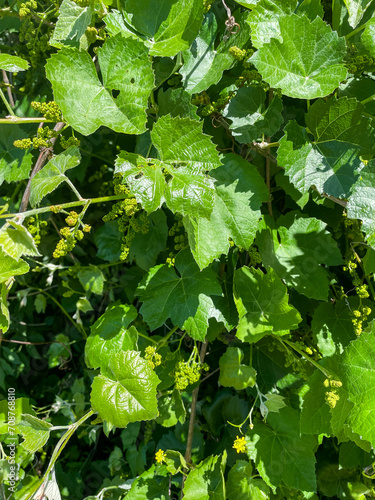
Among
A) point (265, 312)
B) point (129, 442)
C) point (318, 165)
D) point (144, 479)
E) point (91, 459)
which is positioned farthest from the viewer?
point (91, 459)

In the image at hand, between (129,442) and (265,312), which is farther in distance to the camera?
(129,442)

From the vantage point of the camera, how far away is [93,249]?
2270mm

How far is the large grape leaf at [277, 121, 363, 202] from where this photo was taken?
128 cm

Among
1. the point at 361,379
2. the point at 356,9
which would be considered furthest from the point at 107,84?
the point at 361,379

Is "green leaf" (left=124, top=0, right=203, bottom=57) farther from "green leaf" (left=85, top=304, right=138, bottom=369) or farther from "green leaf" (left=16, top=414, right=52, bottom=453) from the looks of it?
"green leaf" (left=16, top=414, right=52, bottom=453)

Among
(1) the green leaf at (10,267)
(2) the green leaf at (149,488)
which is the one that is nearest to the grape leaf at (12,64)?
(1) the green leaf at (10,267)

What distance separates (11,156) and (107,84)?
2.46 feet

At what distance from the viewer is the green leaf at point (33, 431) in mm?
1507

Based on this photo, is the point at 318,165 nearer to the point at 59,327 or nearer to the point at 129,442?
the point at 129,442

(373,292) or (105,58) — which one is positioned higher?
(105,58)

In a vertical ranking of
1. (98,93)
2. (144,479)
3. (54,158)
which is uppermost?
(98,93)

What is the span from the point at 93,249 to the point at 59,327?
27.2 inches

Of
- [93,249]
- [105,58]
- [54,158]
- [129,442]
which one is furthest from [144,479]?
[105,58]

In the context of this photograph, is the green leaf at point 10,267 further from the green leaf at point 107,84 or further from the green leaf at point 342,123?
the green leaf at point 342,123
